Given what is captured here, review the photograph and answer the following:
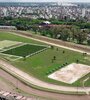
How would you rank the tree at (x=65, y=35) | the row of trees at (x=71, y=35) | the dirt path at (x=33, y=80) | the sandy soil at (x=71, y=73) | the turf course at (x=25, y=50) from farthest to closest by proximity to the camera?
the tree at (x=65, y=35)
the row of trees at (x=71, y=35)
the turf course at (x=25, y=50)
the sandy soil at (x=71, y=73)
the dirt path at (x=33, y=80)

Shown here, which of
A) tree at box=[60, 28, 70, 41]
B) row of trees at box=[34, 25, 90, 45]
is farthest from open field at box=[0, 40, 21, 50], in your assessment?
tree at box=[60, 28, 70, 41]

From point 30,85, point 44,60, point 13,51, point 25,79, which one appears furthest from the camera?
point 13,51

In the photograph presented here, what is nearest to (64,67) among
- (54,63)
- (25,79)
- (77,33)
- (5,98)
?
(54,63)

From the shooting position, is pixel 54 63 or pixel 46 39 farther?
pixel 46 39

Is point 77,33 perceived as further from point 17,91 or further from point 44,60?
point 17,91

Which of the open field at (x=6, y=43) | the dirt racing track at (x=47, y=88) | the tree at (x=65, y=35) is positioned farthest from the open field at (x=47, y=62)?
the open field at (x=6, y=43)

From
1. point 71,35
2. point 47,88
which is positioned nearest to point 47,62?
point 47,88

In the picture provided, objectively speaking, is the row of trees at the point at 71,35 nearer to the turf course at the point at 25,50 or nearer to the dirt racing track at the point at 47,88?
the turf course at the point at 25,50

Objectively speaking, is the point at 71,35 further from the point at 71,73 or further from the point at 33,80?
the point at 33,80

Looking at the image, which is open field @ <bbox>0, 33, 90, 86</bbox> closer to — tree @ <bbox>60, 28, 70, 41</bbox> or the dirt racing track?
the dirt racing track
